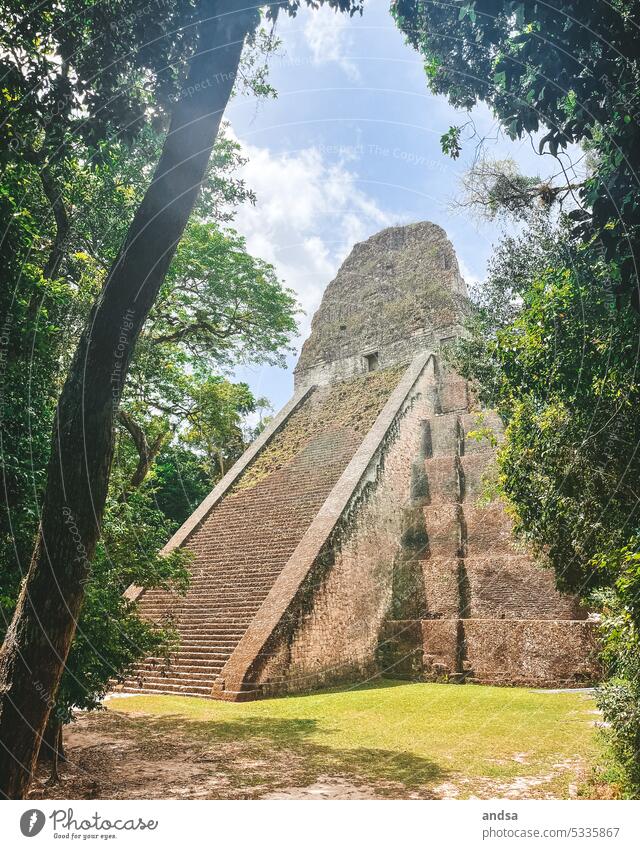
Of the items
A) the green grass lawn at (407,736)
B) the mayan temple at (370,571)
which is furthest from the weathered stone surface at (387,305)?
the green grass lawn at (407,736)

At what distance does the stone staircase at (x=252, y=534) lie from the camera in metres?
9.30

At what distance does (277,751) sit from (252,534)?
760cm

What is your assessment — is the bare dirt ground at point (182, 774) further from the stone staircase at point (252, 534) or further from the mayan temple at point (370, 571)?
Answer: the stone staircase at point (252, 534)

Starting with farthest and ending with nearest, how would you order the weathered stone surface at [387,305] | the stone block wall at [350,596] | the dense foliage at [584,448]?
1. the weathered stone surface at [387,305]
2. the stone block wall at [350,596]
3. the dense foliage at [584,448]

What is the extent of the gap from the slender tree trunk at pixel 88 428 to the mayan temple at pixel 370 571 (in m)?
2.93

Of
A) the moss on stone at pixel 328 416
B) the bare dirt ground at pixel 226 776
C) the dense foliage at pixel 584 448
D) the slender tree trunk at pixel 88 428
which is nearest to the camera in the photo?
the slender tree trunk at pixel 88 428

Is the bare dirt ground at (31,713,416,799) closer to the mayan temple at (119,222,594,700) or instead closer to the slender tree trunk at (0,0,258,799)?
the mayan temple at (119,222,594,700)

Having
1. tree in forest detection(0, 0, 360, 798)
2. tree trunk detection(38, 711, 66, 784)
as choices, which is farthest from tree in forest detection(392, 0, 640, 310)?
tree trunk detection(38, 711, 66, 784)

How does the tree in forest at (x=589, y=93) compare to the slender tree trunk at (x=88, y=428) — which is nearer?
the slender tree trunk at (x=88, y=428)

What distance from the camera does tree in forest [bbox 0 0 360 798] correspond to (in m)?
2.96

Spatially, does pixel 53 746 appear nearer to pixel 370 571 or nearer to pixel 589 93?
pixel 589 93

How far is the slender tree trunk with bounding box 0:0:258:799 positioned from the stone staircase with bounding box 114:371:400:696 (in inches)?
134

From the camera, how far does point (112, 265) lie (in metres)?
3.90

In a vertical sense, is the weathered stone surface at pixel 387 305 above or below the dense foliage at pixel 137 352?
above
